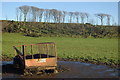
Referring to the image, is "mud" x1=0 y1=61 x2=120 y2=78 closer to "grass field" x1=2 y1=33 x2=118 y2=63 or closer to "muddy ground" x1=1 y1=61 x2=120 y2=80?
"muddy ground" x1=1 y1=61 x2=120 y2=80

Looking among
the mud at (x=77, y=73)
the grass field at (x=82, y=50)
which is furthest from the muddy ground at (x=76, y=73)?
the grass field at (x=82, y=50)

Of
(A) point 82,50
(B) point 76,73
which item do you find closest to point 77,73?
(B) point 76,73

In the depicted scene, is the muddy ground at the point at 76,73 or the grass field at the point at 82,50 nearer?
the muddy ground at the point at 76,73

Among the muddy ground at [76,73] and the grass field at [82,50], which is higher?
the grass field at [82,50]

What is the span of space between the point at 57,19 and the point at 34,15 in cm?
1180

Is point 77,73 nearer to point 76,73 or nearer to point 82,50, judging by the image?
point 76,73

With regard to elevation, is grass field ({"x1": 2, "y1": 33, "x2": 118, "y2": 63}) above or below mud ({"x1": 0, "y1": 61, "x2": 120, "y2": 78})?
above

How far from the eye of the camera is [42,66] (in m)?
15.0

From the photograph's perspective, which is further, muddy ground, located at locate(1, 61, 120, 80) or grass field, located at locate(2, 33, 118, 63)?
grass field, located at locate(2, 33, 118, 63)

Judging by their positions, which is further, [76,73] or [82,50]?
[82,50]

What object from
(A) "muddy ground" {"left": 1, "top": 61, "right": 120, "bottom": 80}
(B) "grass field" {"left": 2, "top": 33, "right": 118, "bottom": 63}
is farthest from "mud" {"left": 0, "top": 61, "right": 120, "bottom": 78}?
(B) "grass field" {"left": 2, "top": 33, "right": 118, "bottom": 63}

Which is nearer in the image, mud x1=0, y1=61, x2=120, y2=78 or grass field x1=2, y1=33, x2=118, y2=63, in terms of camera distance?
mud x1=0, y1=61, x2=120, y2=78

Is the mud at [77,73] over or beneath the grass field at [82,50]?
beneath

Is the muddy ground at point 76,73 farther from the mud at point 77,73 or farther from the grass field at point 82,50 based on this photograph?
the grass field at point 82,50
